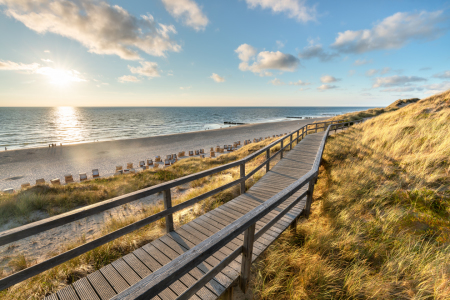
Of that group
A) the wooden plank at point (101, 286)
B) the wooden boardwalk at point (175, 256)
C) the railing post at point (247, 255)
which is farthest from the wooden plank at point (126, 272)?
the railing post at point (247, 255)

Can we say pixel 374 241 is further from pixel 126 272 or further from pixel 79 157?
pixel 79 157

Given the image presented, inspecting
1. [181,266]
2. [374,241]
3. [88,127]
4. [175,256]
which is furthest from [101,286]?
[88,127]

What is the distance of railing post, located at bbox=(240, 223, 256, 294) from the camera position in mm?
2355

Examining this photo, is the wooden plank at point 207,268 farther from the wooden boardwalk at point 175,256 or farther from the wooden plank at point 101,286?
the wooden plank at point 101,286

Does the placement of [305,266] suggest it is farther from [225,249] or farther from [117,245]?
[117,245]

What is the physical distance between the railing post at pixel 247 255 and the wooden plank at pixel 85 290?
72.9 inches

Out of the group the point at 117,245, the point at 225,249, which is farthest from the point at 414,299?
the point at 117,245

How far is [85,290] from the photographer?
241 centimetres

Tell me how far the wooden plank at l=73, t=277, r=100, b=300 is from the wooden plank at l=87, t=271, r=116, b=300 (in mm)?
38

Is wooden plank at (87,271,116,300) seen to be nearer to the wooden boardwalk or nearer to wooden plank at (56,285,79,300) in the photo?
the wooden boardwalk

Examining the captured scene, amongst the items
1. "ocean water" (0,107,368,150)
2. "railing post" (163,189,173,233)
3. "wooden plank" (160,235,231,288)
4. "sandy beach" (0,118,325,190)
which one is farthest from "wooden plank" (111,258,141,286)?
"ocean water" (0,107,368,150)

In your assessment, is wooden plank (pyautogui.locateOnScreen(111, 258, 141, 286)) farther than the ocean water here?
No

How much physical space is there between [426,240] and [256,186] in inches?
145

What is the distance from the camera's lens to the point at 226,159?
16.1m
